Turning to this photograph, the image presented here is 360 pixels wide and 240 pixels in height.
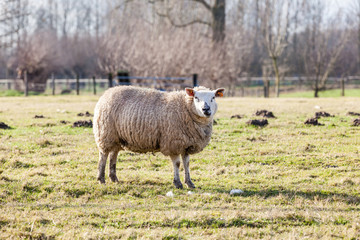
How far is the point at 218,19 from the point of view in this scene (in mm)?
33469

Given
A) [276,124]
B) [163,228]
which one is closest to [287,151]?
[276,124]

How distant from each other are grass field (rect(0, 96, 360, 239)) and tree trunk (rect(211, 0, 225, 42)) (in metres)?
21.8

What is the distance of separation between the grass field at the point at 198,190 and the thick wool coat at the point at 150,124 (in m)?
0.67

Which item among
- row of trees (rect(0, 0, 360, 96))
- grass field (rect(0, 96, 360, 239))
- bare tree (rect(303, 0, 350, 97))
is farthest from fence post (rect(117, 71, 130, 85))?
bare tree (rect(303, 0, 350, 97))

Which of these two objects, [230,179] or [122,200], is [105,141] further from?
[230,179]

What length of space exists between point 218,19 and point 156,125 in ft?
88.2

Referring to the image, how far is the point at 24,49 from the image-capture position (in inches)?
1710

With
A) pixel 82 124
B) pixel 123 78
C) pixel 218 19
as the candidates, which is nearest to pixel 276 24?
pixel 218 19

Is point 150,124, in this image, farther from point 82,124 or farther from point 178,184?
point 82,124

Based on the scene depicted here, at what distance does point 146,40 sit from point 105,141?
93.1 ft

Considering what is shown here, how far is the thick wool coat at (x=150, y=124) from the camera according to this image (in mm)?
7824

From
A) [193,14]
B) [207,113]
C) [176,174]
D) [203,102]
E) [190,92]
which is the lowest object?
[176,174]

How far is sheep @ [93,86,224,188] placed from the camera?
7.78 metres

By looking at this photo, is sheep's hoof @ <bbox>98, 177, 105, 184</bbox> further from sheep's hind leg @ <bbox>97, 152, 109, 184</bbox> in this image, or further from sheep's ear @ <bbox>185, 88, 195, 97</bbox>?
sheep's ear @ <bbox>185, 88, 195, 97</bbox>
